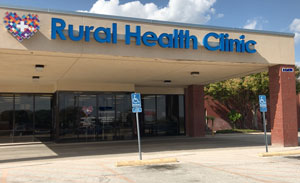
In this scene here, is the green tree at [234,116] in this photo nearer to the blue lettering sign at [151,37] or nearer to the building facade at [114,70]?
the building facade at [114,70]

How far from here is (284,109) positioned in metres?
16.6

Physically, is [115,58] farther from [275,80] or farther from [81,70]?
[275,80]

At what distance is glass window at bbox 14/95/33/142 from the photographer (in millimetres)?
21984

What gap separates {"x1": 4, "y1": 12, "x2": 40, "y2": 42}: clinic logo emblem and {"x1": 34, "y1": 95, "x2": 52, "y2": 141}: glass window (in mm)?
11855

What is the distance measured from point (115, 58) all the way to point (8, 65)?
17.8ft

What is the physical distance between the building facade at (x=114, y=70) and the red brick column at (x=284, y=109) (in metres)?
0.05

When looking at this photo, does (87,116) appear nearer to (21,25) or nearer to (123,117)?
(123,117)

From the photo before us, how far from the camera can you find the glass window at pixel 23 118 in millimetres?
21984

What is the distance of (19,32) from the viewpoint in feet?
38.1

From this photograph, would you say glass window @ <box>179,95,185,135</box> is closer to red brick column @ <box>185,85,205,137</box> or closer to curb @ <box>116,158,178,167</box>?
red brick column @ <box>185,85,205,137</box>

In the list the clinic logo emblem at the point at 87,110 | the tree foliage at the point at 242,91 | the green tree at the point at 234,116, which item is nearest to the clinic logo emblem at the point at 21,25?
the clinic logo emblem at the point at 87,110

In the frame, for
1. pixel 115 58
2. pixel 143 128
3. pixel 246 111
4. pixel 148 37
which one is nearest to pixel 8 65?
pixel 115 58

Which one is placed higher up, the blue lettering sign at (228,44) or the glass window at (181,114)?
the blue lettering sign at (228,44)

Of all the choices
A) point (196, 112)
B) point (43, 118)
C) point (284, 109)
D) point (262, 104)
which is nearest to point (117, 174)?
point (262, 104)
